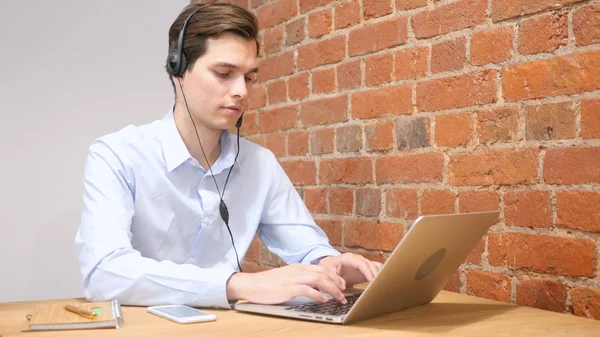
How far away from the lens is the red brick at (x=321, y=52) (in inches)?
84.5

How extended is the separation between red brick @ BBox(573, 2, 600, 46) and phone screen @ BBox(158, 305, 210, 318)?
0.96m

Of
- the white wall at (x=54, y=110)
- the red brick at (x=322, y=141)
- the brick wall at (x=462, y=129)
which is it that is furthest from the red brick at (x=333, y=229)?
the white wall at (x=54, y=110)

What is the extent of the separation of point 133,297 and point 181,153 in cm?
48

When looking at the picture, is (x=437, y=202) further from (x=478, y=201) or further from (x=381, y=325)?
(x=381, y=325)

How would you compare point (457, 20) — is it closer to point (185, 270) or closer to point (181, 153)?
point (181, 153)

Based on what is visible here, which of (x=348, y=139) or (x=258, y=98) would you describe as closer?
(x=348, y=139)

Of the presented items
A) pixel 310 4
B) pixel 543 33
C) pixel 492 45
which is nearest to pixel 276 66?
pixel 310 4

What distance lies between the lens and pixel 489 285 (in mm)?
1665

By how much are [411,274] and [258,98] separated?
1466 mm

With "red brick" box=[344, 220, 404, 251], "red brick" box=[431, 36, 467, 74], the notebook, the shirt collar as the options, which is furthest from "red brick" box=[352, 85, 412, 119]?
the notebook

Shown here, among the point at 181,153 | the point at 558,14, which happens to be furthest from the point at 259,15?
the point at 558,14

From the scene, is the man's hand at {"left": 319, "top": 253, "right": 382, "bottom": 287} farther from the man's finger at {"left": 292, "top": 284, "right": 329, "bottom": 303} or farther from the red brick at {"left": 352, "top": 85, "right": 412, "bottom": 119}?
the red brick at {"left": 352, "top": 85, "right": 412, "bottom": 119}

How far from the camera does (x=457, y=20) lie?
171cm

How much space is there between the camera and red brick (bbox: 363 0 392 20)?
1937mm
